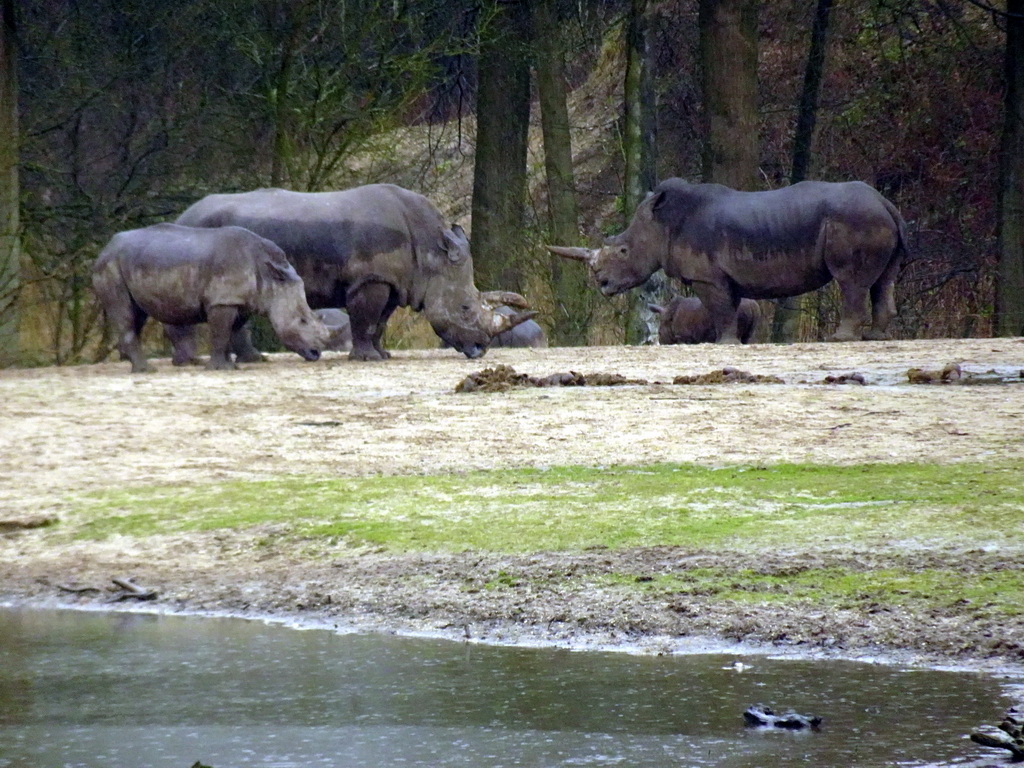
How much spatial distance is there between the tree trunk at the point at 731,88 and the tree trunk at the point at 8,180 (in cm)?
742

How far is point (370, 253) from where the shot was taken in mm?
14391

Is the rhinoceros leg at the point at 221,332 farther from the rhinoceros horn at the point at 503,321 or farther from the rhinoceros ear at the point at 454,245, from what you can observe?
the rhinoceros horn at the point at 503,321

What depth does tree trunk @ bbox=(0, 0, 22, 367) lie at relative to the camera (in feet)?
49.2

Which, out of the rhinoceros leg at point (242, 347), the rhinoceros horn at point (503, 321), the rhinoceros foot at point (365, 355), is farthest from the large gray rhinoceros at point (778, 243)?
the rhinoceros leg at point (242, 347)

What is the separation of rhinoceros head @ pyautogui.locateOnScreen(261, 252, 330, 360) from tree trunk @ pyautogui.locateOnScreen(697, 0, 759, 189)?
265 inches

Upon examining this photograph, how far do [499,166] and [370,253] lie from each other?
21.7 ft

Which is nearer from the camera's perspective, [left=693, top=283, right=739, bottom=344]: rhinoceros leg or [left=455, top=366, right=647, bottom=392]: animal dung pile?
[left=455, top=366, right=647, bottom=392]: animal dung pile

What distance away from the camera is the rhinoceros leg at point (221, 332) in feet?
43.0

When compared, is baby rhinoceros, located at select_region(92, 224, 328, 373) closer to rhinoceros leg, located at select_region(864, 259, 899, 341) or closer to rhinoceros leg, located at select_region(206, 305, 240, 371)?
rhinoceros leg, located at select_region(206, 305, 240, 371)

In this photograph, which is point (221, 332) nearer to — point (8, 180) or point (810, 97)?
point (8, 180)

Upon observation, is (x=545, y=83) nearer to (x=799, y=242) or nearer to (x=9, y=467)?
Answer: (x=799, y=242)

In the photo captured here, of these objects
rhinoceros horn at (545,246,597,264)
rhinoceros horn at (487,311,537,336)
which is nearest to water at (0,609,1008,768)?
rhinoceros horn at (487,311,537,336)

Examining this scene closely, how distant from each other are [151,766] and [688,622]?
2.16m

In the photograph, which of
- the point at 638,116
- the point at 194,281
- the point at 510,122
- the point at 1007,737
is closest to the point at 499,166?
the point at 510,122
